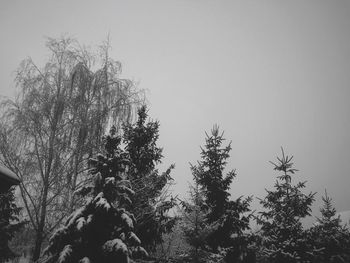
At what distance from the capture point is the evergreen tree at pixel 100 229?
6410 millimetres

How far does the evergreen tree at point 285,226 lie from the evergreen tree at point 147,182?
427 cm

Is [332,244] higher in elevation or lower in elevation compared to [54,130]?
lower

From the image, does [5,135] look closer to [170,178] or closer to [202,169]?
[170,178]

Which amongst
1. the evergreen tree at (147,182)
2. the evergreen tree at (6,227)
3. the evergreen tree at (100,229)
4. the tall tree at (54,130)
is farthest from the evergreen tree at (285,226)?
the evergreen tree at (6,227)

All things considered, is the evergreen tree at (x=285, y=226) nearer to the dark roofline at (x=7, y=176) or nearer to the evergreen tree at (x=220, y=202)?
the evergreen tree at (x=220, y=202)

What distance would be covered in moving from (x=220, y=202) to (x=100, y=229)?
6.54 m

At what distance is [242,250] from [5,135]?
35.9ft

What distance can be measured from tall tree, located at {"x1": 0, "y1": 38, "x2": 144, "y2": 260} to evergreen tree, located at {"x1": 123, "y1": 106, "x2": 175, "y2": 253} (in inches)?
65.9

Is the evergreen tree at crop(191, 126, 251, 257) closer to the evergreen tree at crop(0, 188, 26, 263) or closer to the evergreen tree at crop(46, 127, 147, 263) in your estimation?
the evergreen tree at crop(46, 127, 147, 263)

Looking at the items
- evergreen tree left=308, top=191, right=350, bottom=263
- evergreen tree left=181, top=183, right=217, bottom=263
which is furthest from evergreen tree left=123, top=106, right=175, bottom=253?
evergreen tree left=308, top=191, right=350, bottom=263

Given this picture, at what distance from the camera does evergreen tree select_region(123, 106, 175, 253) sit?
9727 millimetres

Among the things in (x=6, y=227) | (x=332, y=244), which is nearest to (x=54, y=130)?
(x=6, y=227)

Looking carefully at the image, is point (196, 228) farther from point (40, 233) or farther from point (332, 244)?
point (332, 244)

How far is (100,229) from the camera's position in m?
6.93
